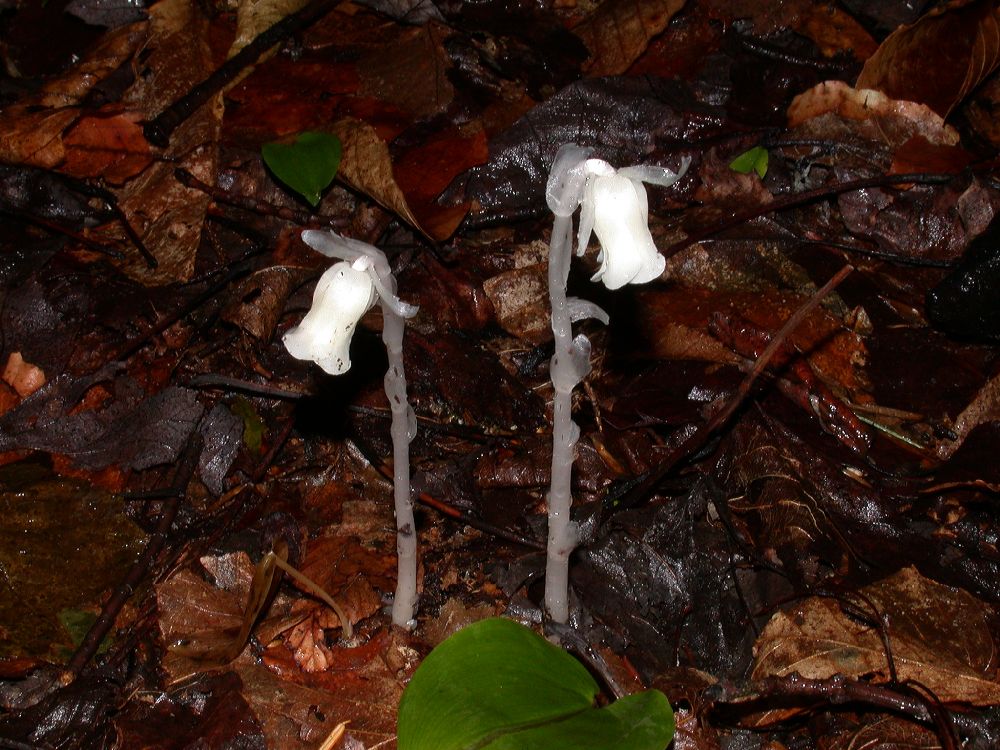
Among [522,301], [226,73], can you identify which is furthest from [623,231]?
[226,73]

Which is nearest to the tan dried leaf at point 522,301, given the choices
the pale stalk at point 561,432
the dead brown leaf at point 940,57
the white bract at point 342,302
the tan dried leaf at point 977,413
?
the pale stalk at point 561,432

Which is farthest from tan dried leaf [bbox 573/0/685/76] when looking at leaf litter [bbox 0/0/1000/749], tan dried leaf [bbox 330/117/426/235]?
tan dried leaf [bbox 330/117/426/235]

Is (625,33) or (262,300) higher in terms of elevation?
(625,33)

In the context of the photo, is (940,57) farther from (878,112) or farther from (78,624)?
(78,624)

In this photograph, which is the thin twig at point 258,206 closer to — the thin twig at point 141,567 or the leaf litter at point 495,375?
the leaf litter at point 495,375

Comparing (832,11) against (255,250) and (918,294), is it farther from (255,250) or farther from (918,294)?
(255,250)

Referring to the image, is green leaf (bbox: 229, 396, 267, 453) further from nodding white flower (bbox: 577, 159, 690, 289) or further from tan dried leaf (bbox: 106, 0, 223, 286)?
A: nodding white flower (bbox: 577, 159, 690, 289)
